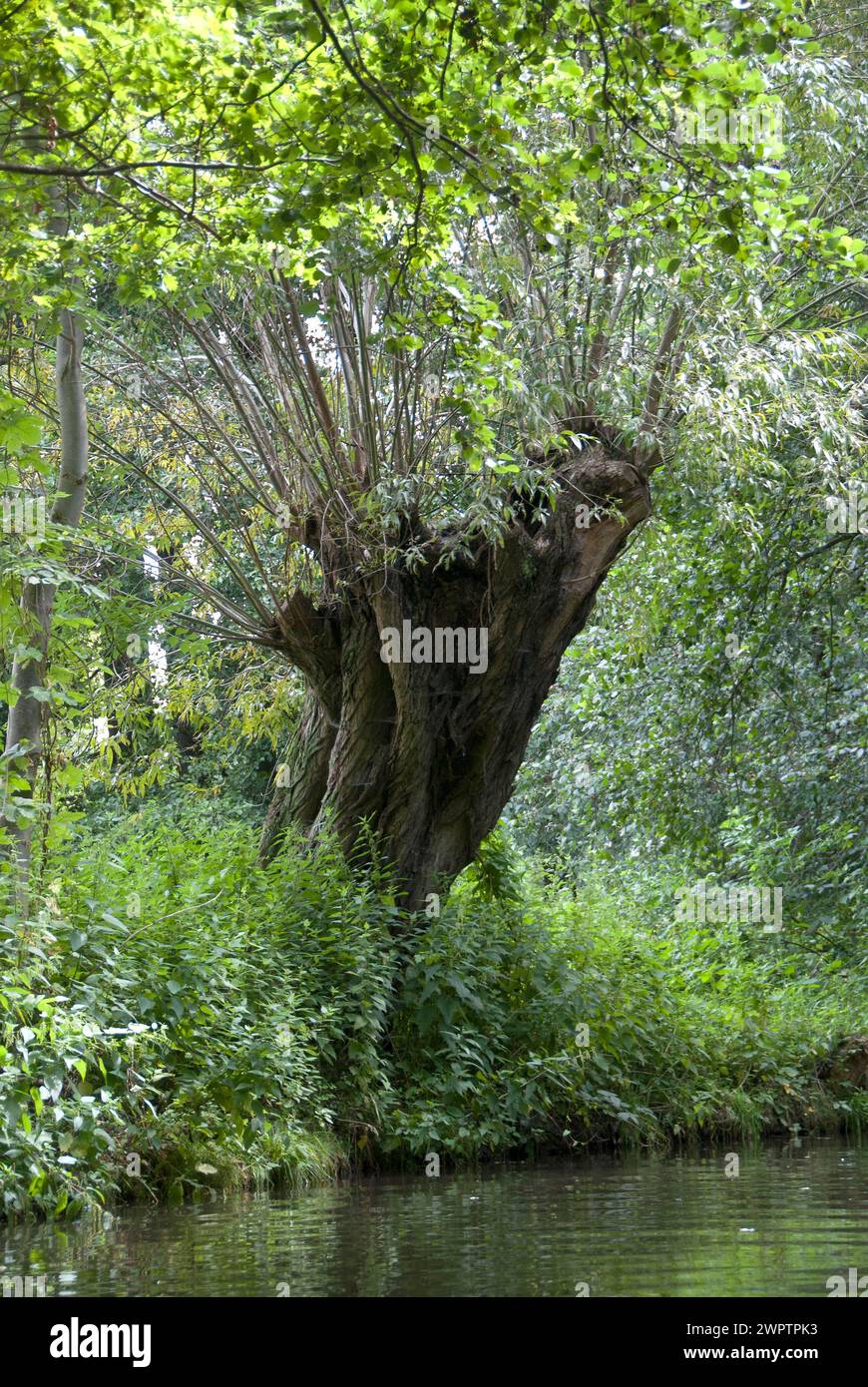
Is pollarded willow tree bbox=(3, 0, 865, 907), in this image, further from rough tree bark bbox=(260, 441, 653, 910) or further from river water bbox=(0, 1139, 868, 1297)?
river water bbox=(0, 1139, 868, 1297)

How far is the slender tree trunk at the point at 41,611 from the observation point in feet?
26.0

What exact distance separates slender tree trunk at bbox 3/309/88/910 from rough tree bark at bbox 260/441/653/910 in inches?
115

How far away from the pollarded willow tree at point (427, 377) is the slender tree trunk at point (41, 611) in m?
0.54

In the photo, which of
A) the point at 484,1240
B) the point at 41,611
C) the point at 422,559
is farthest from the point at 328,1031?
the point at 484,1240

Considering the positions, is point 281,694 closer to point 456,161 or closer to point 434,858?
point 434,858

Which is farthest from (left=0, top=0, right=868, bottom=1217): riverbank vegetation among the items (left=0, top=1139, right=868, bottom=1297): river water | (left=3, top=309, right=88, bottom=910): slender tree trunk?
(left=0, top=1139, right=868, bottom=1297): river water

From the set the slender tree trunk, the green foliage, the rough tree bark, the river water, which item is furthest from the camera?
the rough tree bark

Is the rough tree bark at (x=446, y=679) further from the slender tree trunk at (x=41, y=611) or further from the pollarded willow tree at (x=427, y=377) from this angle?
the slender tree trunk at (x=41, y=611)

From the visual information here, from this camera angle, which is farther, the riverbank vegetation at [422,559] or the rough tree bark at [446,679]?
the rough tree bark at [446,679]

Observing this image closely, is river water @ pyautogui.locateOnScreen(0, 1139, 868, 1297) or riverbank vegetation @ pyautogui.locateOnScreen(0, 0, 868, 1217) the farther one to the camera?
riverbank vegetation @ pyautogui.locateOnScreen(0, 0, 868, 1217)

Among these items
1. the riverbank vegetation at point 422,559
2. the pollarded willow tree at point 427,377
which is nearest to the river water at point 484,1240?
the riverbank vegetation at point 422,559

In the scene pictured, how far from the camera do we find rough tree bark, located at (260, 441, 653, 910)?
A: 11555 mm

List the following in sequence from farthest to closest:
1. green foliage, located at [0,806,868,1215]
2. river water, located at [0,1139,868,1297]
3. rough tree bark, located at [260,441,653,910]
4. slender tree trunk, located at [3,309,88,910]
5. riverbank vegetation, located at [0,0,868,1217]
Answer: rough tree bark, located at [260,441,653,910] → slender tree trunk, located at [3,309,88,910] → green foliage, located at [0,806,868,1215] → riverbank vegetation, located at [0,0,868,1217] → river water, located at [0,1139,868,1297]
